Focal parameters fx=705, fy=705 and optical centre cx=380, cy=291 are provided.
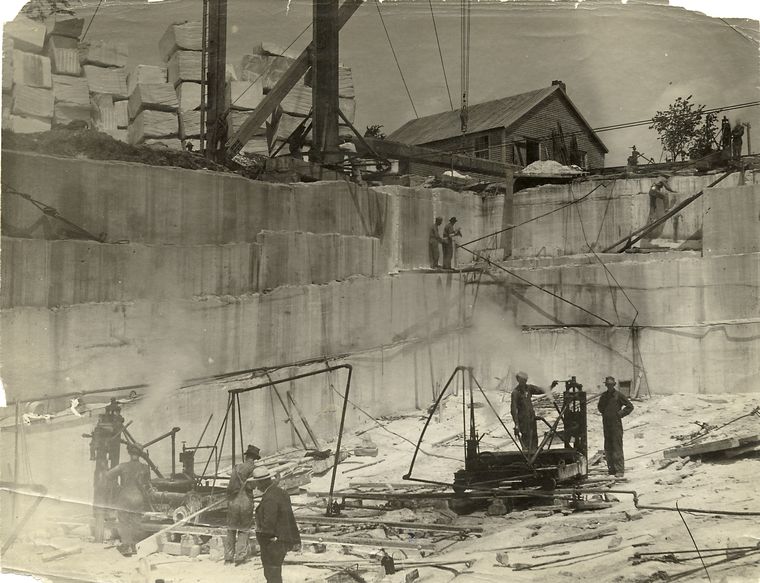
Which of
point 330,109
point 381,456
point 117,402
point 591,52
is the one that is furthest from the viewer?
point 330,109

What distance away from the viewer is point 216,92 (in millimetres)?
12734

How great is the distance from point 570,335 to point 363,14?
804 centimetres

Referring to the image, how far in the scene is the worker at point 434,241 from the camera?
49.7 feet

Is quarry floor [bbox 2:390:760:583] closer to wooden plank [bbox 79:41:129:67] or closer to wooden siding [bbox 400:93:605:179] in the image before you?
wooden plank [bbox 79:41:129:67]

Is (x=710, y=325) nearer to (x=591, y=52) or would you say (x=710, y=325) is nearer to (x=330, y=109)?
(x=591, y=52)

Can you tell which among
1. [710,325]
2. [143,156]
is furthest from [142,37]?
[710,325]

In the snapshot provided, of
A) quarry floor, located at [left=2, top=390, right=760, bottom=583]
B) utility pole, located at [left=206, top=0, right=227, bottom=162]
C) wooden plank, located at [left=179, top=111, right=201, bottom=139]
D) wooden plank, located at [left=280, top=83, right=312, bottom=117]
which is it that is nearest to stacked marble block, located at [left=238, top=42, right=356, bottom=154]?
wooden plank, located at [left=280, top=83, right=312, bottom=117]

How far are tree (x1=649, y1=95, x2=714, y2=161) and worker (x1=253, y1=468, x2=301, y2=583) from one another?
7951 mm

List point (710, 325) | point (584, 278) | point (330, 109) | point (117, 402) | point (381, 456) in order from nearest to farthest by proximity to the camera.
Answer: point (117, 402) → point (381, 456) → point (330, 109) → point (710, 325) → point (584, 278)

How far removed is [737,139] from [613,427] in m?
7.01

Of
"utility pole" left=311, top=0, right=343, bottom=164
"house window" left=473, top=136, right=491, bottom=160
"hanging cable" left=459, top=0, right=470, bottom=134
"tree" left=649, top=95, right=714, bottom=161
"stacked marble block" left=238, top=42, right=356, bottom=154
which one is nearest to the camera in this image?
"hanging cable" left=459, top=0, right=470, bottom=134

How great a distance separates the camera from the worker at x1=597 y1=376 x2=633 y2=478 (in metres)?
10.3

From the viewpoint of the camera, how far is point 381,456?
10.5m

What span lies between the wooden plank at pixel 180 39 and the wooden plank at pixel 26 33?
147 cm
